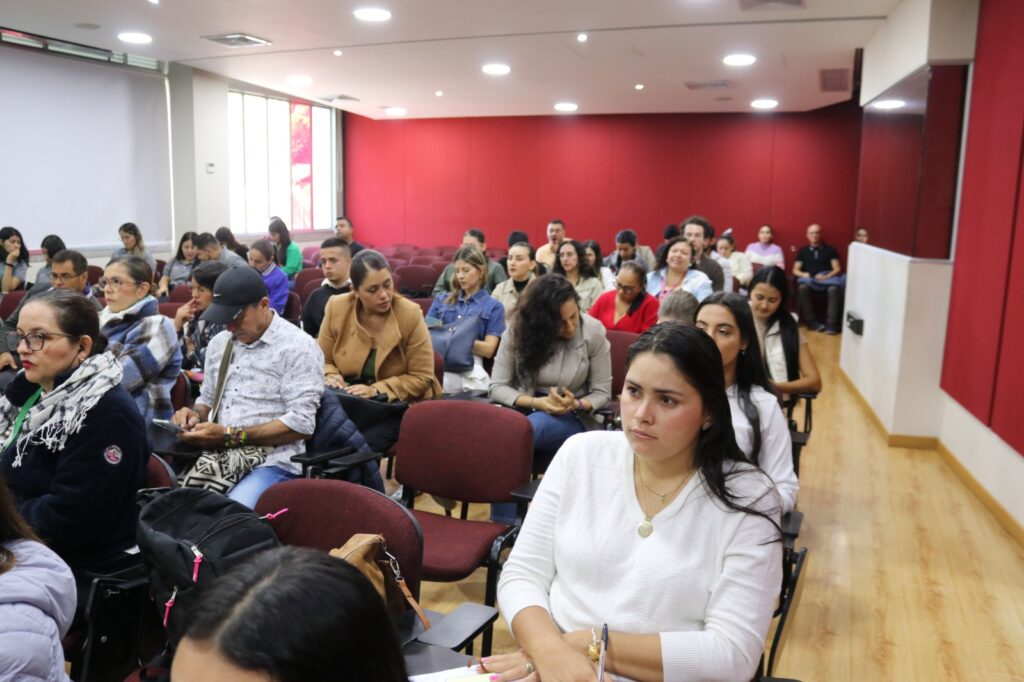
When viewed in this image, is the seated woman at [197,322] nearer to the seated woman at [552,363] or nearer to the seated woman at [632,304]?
the seated woman at [552,363]

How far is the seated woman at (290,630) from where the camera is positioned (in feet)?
2.71

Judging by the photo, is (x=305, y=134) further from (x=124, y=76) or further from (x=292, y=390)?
(x=292, y=390)

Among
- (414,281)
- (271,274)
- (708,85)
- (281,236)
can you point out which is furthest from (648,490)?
(708,85)

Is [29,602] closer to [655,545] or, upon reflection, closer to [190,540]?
[190,540]

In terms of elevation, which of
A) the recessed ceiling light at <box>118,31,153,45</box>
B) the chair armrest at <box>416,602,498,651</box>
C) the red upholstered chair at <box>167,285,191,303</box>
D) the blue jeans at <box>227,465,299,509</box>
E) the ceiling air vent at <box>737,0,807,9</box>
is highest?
the recessed ceiling light at <box>118,31,153,45</box>

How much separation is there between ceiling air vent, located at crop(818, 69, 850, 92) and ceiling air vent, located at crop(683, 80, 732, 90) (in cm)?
111

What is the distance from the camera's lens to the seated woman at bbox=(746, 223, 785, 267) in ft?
41.9

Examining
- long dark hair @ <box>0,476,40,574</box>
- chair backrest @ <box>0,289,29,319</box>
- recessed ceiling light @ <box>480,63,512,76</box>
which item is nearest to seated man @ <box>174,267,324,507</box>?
long dark hair @ <box>0,476,40,574</box>

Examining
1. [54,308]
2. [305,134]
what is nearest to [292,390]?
[54,308]

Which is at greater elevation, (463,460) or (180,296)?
(180,296)

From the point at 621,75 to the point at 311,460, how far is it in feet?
24.8

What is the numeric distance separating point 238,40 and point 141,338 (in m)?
5.30

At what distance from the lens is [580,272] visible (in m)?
6.84

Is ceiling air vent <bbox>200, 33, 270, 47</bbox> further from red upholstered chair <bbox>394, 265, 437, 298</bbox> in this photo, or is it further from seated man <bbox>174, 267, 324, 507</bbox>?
seated man <bbox>174, 267, 324, 507</bbox>
